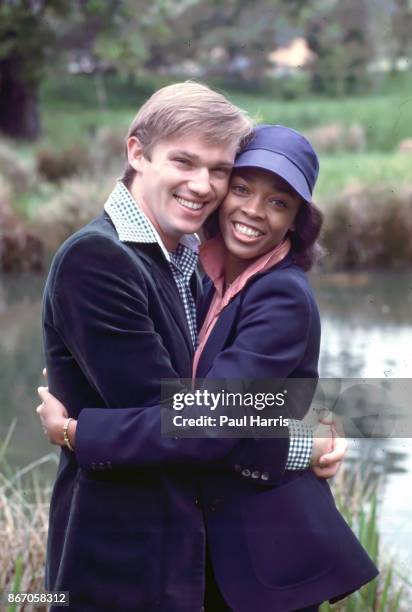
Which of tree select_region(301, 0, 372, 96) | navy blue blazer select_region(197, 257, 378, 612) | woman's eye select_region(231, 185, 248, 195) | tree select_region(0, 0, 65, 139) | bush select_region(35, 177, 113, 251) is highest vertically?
tree select_region(301, 0, 372, 96)

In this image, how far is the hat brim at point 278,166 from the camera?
1924 millimetres

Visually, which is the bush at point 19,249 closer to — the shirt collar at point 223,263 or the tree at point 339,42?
the shirt collar at point 223,263

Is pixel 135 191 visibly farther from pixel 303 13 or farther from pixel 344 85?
pixel 344 85

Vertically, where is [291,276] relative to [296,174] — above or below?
below

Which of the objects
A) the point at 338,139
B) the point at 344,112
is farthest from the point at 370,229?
the point at 344,112

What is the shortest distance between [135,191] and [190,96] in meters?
0.19

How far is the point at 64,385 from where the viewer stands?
1895 mm

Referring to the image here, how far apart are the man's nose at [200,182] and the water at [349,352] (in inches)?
62.1

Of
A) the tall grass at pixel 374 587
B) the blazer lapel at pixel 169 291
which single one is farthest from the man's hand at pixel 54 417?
the tall grass at pixel 374 587

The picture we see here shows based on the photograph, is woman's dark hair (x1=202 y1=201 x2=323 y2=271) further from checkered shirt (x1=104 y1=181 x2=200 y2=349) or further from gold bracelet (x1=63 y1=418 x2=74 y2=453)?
gold bracelet (x1=63 y1=418 x2=74 y2=453)

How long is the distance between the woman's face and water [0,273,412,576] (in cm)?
146

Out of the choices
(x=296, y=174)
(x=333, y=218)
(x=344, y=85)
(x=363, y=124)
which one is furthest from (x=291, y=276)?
(x=344, y=85)

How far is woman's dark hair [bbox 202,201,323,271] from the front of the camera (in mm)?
1993

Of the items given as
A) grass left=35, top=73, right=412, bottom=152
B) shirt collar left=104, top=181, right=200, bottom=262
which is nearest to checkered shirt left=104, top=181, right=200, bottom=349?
shirt collar left=104, top=181, right=200, bottom=262
